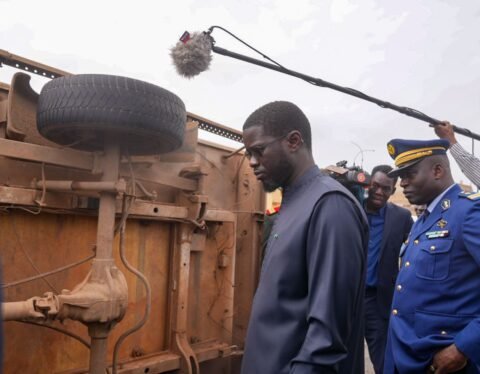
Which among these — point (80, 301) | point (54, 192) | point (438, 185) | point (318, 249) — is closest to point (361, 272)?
point (318, 249)

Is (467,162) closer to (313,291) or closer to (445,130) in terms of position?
(445,130)

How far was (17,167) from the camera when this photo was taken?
2.59 m

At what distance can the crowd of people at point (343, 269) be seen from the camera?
1.43m

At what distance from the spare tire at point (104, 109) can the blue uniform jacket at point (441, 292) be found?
153 cm

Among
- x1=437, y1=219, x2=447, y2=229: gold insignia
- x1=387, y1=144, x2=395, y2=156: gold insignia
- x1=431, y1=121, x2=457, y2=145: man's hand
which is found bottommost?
x1=437, y1=219, x2=447, y2=229: gold insignia

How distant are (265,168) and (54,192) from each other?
4.79ft

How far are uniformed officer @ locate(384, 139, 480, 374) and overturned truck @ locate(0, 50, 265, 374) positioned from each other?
55.2 inches

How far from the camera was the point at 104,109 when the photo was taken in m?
2.26

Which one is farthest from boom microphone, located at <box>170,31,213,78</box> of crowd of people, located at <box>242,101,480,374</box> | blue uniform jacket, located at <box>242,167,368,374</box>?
blue uniform jacket, located at <box>242,167,368,374</box>

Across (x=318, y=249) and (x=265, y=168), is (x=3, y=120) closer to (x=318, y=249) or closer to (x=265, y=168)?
A: (x=265, y=168)

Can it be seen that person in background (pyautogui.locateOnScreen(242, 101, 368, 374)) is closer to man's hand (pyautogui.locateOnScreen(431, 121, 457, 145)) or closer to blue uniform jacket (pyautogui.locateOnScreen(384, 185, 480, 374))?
blue uniform jacket (pyautogui.locateOnScreen(384, 185, 480, 374))

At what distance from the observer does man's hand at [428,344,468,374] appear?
204 cm

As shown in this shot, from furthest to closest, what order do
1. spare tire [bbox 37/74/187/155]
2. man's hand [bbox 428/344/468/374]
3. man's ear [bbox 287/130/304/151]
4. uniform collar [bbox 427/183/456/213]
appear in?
1. uniform collar [bbox 427/183/456/213]
2. spare tire [bbox 37/74/187/155]
3. man's hand [bbox 428/344/468/374]
4. man's ear [bbox 287/130/304/151]

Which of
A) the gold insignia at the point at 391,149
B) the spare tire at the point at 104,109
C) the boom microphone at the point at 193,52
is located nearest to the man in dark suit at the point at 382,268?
the gold insignia at the point at 391,149
